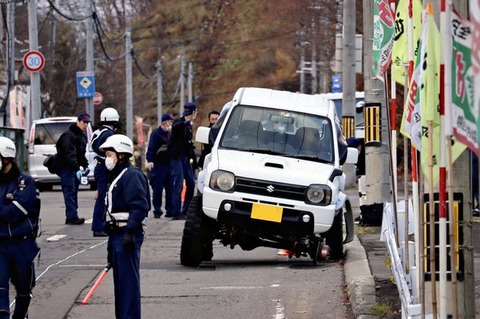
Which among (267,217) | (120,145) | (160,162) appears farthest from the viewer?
(160,162)

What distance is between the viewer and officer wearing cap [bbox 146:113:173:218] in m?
21.9

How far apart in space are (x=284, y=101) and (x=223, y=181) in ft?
5.67

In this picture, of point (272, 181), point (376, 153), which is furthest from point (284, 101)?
point (376, 153)

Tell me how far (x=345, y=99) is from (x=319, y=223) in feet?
38.5

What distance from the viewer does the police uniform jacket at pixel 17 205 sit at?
10641 mm

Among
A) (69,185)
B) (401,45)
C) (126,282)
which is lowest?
(126,282)

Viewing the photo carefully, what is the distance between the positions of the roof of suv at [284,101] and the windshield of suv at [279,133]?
7 cm

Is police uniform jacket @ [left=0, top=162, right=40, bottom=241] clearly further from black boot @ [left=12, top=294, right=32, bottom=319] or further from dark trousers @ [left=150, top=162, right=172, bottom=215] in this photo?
dark trousers @ [left=150, top=162, right=172, bottom=215]

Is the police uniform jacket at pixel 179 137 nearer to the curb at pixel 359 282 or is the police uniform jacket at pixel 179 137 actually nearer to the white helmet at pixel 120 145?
the curb at pixel 359 282

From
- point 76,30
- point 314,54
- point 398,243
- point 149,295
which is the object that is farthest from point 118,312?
point 76,30

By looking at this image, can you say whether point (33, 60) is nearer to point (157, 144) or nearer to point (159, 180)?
point (157, 144)

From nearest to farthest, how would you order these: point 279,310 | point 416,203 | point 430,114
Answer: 1. point 430,114
2. point 416,203
3. point 279,310

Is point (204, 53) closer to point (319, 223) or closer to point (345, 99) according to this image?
point (345, 99)

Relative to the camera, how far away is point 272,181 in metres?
14.2
